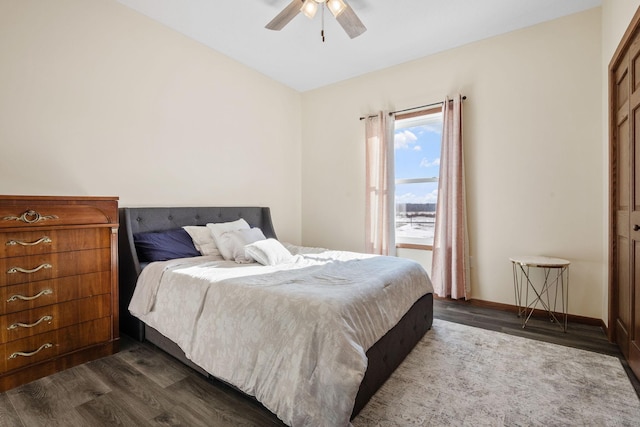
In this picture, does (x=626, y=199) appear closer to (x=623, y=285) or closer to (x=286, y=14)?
(x=623, y=285)

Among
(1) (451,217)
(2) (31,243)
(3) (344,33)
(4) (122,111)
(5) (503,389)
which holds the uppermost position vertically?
(3) (344,33)

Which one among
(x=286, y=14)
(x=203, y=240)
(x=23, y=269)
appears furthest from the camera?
(x=203, y=240)

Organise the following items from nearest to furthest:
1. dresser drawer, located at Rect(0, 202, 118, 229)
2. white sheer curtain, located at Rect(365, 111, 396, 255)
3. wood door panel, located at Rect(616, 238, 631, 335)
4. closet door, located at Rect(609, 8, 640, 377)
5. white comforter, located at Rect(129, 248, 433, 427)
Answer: white comforter, located at Rect(129, 248, 433, 427)
dresser drawer, located at Rect(0, 202, 118, 229)
closet door, located at Rect(609, 8, 640, 377)
wood door panel, located at Rect(616, 238, 631, 335)
white sheer curtain, located at Rect(365, 111, 396, 255)

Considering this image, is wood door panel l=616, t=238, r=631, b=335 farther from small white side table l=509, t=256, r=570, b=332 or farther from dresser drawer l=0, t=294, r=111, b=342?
dresser drawer l=0, t=294, r=111, b=342

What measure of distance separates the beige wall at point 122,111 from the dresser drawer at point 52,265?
665 millimetres

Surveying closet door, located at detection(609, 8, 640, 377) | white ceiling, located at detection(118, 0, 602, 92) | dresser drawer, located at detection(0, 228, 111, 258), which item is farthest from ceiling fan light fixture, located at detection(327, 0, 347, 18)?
dresser drawer, located at detection(0, 228, 111, 258)

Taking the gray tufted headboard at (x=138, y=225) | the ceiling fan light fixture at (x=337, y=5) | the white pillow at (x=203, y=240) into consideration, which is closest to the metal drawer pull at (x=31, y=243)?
the gray tufted headboard at (x=138, y=225)

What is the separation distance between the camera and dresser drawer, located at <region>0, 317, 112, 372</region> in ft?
5.82

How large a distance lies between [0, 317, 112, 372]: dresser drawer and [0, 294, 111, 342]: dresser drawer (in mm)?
39

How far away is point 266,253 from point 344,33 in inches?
98.2

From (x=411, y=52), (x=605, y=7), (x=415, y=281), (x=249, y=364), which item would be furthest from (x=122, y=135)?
(x=605, y=7)

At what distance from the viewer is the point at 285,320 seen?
1.48m

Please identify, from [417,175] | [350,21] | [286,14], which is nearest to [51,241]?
→ [286,14]

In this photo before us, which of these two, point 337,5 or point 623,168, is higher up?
point 337,5
